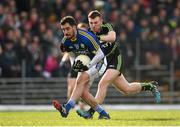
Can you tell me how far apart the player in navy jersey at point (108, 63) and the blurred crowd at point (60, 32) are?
8.52 metres

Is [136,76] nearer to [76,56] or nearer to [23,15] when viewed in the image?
[23,15]

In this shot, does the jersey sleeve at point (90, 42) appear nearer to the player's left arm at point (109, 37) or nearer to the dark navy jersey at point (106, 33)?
the player's left arm at point (109, 37)

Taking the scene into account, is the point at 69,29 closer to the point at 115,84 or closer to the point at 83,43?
the point at 83,43

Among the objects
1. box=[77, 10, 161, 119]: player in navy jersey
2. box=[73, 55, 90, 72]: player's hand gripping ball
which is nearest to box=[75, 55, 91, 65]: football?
box=[73, 55, 90, 72]: player's hand gripping ball

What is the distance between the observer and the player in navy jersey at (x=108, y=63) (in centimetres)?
1609

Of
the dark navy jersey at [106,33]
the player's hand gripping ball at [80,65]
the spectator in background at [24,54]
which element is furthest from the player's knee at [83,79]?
the spectator in background at [24,54]

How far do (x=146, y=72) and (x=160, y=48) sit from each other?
0.91 m

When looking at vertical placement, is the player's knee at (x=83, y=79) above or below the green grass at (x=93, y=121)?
above

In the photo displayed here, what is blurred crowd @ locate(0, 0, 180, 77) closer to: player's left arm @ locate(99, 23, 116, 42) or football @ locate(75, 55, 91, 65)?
player's left arm @ locate(99, 23, 116, 42)

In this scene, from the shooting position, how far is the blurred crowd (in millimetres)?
25516

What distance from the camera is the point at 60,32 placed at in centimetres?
2642

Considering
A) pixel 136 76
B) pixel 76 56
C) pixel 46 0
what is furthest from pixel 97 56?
pixel 46 0

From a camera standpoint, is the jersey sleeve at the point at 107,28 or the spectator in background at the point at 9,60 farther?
the spectator in background at the point at 9,60

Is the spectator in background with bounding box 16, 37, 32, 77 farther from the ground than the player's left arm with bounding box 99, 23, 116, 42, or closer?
closer
